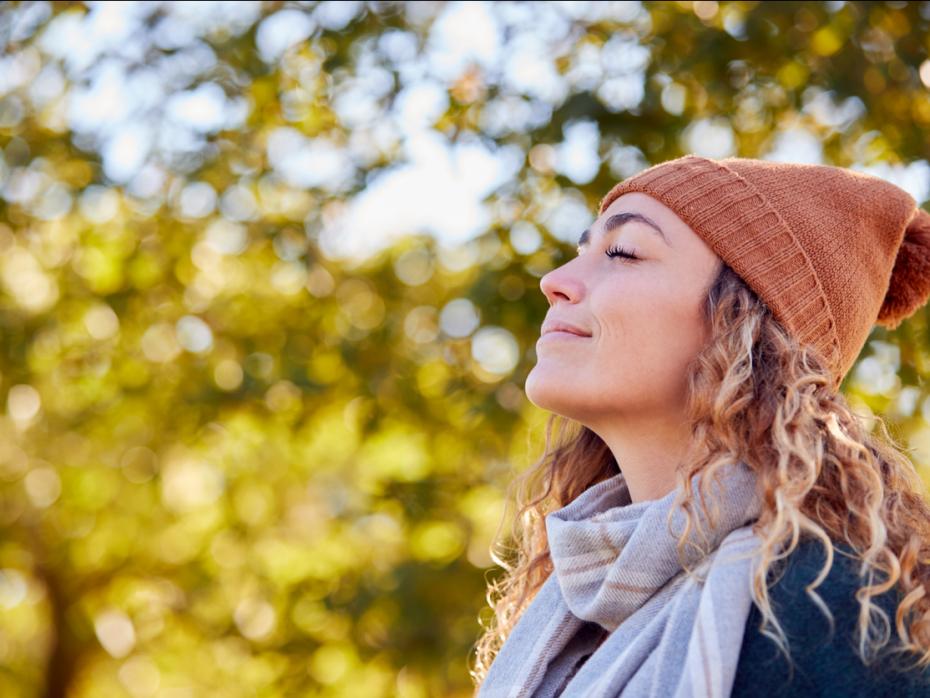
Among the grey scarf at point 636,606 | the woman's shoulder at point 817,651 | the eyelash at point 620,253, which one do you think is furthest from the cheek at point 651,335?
the woman's shoulder at point 817,651

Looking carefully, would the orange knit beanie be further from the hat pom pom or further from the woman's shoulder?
the woman's shoulder

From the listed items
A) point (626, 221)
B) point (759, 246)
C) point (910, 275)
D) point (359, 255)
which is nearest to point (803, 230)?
point (759, 246)

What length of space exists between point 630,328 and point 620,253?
0.19 meters

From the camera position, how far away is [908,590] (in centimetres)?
181

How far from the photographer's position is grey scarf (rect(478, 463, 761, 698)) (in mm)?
1741

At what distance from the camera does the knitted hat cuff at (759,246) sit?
7.34ft

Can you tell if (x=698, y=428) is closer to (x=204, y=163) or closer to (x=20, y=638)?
(x=204, y=163)

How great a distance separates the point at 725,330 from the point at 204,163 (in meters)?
3.46

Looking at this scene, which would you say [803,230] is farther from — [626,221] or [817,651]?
[817,651]

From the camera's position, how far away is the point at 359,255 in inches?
228

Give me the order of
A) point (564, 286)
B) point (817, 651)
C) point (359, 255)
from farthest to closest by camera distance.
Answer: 1. point (359, 255)
2. point (564, 286)
3. point (817, 651)

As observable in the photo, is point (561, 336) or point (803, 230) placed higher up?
point (803, 230)

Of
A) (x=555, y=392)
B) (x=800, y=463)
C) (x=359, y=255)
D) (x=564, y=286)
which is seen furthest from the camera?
(x=359, y=255)

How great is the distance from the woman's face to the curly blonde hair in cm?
4
